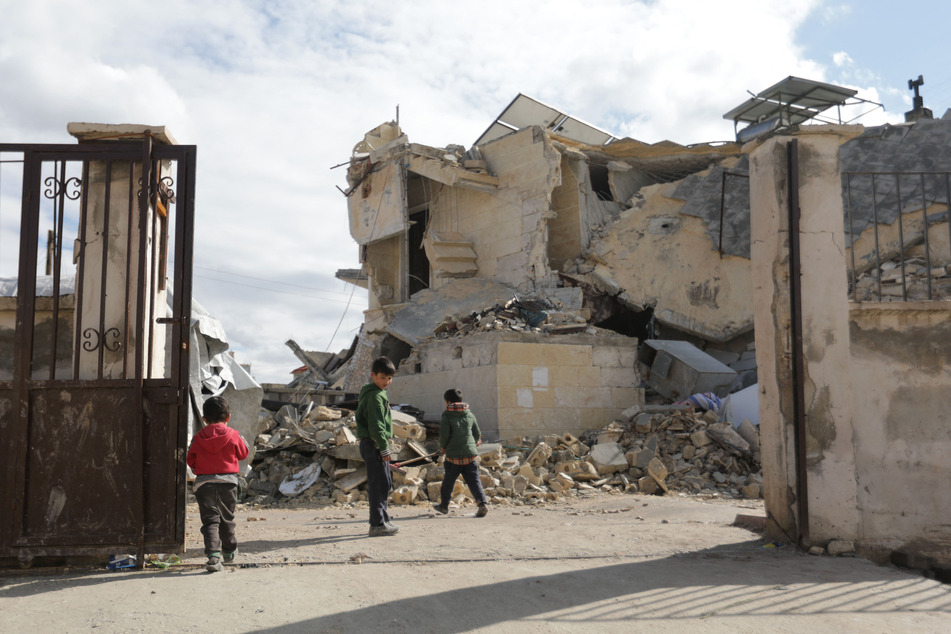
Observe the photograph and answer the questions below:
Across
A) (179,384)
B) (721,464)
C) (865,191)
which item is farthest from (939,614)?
(865,191)

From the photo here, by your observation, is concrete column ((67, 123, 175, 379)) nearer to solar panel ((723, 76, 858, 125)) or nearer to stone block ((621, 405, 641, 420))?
stone block ((621, 405, 641, 420))

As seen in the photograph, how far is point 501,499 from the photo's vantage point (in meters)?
8.61

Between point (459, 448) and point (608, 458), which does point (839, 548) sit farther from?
point (608, 458)

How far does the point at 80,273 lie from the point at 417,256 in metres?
19.2

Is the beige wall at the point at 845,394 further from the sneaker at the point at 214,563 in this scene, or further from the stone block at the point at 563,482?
the stone block at the point at 563,482

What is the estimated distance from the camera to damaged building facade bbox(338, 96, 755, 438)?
18.0 metres

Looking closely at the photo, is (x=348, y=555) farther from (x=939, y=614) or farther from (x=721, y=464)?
(x=721, y=464)

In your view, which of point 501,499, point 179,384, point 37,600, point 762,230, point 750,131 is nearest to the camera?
point 37,600

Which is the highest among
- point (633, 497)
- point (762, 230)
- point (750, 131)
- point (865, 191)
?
point (750, 131)

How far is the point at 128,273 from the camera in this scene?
4.54m

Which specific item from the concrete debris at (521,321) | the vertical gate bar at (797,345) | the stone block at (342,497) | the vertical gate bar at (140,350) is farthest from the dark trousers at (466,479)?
the concrete debris at (521,321)

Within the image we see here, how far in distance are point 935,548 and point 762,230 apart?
103 inches

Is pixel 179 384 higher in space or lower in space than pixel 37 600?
higher

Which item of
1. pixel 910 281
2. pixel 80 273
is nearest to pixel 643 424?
pixel 910 281
